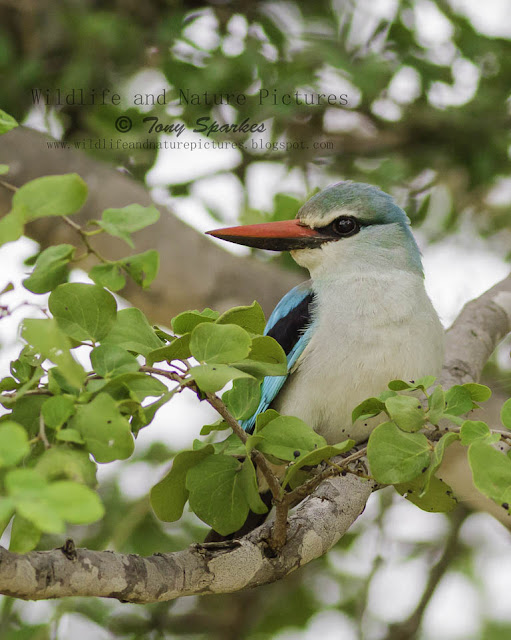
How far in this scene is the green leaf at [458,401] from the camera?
1.42 m

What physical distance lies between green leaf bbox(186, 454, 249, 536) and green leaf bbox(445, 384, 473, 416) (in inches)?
15.1

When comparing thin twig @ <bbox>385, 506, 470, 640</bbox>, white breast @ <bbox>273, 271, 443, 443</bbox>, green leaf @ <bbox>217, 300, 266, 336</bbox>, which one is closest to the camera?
green leaf @ <bbox>217, 300, 266, 336</bbox>

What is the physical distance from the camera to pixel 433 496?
5.24ft

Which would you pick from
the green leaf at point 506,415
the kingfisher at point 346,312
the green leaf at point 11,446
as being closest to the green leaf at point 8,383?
the green leaf at point 11,446

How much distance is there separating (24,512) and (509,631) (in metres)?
3.45

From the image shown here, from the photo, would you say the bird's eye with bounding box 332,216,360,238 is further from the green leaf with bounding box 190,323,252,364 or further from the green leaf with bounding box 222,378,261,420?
the green leaf with bounding box 190,323,252,364

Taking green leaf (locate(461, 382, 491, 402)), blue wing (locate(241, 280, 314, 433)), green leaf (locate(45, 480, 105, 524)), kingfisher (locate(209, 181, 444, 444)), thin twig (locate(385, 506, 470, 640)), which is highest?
green leaf (locate(45, 480, 105, 524))

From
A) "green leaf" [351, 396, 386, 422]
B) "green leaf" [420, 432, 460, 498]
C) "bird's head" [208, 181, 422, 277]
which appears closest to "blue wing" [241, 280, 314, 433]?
"bird's head" [208, 181, 422, 277]

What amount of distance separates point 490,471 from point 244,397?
46 centimetres

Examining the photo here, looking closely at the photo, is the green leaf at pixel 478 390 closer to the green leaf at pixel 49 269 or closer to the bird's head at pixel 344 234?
the green leaf at pixel 49 269

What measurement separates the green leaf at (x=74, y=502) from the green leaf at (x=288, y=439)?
20.8 inches

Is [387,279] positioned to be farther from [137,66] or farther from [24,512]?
[137,66]

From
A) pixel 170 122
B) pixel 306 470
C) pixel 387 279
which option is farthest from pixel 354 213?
pixel 170 122

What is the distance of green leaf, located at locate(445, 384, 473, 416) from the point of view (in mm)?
1423
